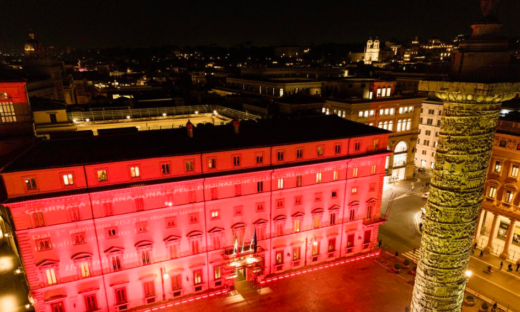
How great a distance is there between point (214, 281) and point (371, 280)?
63.1ft

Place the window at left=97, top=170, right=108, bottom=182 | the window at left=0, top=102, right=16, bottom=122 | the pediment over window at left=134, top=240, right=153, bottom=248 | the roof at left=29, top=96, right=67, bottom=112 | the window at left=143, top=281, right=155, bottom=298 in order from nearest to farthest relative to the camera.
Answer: the window at left=97, top=170, right=108, bottom=182, the pediment over window at left=134, top=240, right=153, bottom=248, the window at left=143, top=281, right=155, bottom=298, the window at left=0, top=102, right=16, bottom=122, the roof at left=29, top=96, right=67, bottom=112

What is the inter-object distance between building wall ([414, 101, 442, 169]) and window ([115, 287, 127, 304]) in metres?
66.7

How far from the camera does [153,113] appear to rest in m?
63.5

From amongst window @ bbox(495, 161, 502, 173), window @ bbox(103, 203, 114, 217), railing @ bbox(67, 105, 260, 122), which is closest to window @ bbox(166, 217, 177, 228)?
window @ bbox(103, 203, 114, 217)

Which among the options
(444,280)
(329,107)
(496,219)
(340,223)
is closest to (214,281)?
(340,223)

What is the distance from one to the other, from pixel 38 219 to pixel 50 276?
5907mm

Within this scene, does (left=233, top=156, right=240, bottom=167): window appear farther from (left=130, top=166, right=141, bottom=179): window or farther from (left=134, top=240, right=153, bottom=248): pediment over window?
(left=134, top=240, right=153, bottom=248): pediment over window

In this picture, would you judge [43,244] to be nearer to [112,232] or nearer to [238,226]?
[112,232]

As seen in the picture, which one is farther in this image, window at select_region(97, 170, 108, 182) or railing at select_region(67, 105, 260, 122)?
railing at select_region(67, 105, 260, 122)

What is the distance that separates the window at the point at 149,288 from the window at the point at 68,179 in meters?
13.4

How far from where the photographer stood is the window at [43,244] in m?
31.7

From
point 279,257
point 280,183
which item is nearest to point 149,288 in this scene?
point 279,257

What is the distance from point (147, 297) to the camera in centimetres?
3722

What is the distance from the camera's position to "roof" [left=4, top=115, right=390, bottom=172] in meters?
32.2
